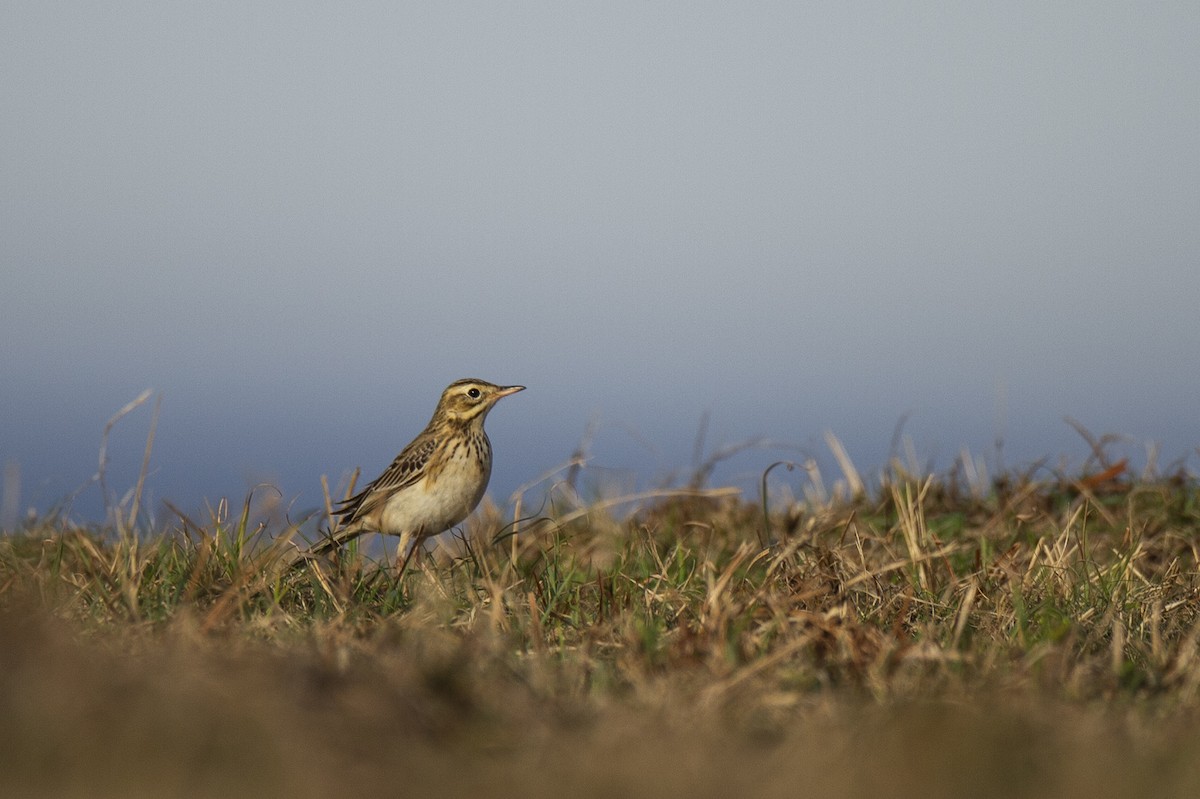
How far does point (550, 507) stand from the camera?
9930mm

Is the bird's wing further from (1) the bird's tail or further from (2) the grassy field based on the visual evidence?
(2) the grassy field

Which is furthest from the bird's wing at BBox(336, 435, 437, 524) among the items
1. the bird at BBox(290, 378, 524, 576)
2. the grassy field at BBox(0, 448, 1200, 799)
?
the grassy field at BBox(0, 448, 1200, 799)

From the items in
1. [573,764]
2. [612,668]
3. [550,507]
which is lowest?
[550,507]

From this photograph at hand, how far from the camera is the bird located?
8.27m

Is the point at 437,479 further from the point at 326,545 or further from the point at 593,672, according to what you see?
the point at 593,672

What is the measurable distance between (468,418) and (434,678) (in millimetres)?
4844

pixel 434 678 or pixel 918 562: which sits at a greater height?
pixel 434 678

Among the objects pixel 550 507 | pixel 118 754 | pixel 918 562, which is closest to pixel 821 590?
pixel 918 562

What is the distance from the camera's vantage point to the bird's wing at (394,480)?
8422 mm

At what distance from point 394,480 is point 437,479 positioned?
1.23ft

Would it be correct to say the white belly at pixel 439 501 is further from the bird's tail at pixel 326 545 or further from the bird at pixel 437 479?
the bird's tail at pixel 326 545

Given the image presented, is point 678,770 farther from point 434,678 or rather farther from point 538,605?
point 538,605

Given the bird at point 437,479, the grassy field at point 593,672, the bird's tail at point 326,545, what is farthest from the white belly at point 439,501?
the grassy field at point 593,672

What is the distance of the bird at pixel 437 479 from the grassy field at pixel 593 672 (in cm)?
64
